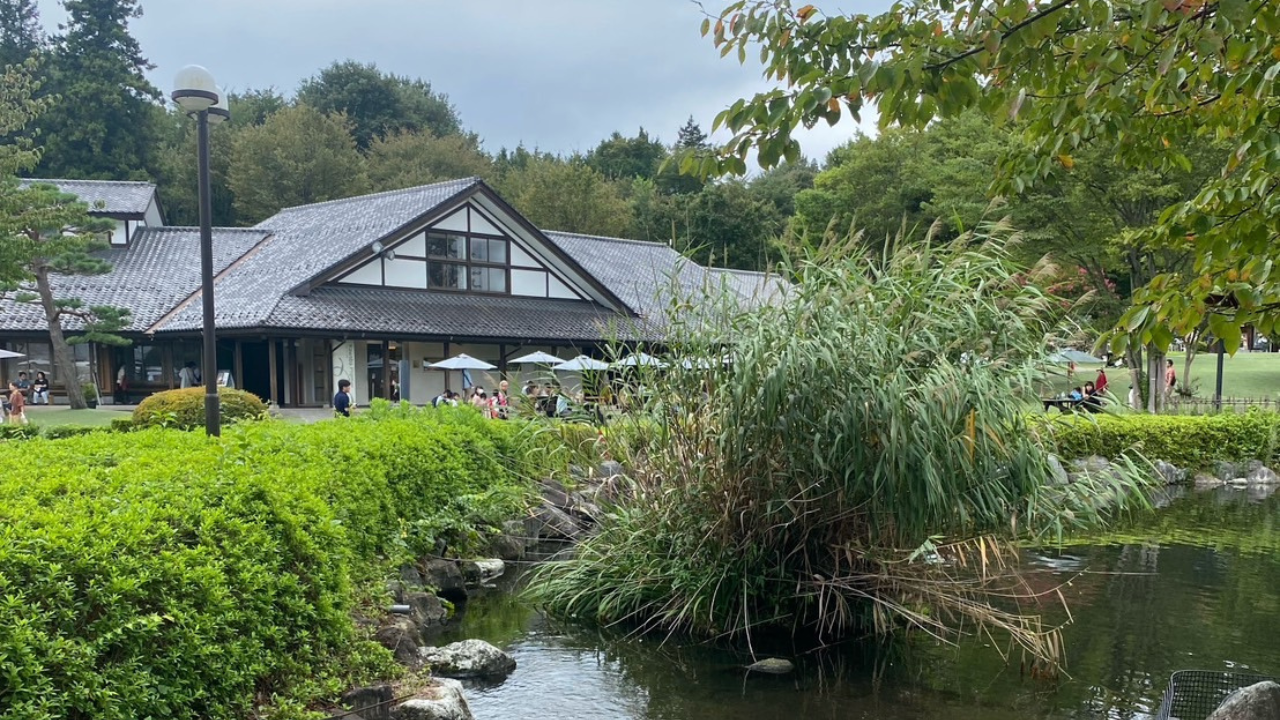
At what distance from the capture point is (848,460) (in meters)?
5.62

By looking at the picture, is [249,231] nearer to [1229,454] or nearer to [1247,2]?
[1229,454]

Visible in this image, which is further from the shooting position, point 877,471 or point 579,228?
point 579,228

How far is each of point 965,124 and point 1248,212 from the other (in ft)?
65.5

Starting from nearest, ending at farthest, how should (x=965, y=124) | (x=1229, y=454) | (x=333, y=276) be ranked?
(x=1229, y=454), (x=333, y=276), (x=965, y=124)

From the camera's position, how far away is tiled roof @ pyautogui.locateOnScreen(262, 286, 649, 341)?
19031mm

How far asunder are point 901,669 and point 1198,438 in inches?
530

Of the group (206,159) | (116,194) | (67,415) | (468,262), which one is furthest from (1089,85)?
(116,194)

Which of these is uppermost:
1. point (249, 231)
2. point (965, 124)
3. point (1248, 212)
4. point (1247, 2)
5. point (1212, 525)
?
point (965, 124)

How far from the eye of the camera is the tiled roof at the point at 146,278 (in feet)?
67.7

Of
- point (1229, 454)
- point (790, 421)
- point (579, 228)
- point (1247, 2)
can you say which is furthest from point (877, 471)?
point (579, 228)

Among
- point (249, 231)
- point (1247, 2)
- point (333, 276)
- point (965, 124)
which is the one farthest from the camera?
point (249, 231)

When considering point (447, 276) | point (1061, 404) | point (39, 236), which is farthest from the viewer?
point (447, 276)

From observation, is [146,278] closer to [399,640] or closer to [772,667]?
[399,640]

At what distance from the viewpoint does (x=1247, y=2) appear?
2.23 m
